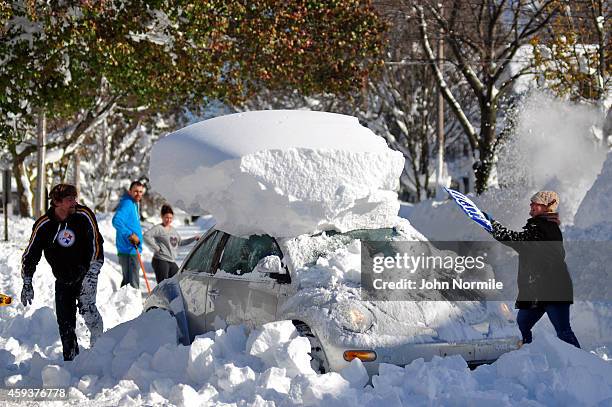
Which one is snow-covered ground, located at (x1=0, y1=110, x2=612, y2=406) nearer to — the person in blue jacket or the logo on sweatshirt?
the logo on sweatshirt

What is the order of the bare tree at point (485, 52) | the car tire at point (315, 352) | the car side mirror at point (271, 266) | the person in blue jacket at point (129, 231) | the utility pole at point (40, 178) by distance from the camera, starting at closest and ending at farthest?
the car tire at point (315, 352)
the car side mirror at point (271, 266)
the person in blue jacket at point (129, 231)
the bare tree at point (485, 52)
the utility pole at point (40, 178)

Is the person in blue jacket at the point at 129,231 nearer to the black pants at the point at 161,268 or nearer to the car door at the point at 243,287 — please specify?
the black pants at the point at 161,268

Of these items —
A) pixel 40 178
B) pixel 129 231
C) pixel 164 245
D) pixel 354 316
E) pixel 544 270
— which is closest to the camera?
pixel 354 316

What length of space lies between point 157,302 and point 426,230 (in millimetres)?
14872

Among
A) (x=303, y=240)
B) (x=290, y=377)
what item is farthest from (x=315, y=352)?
(x=303, y=240)

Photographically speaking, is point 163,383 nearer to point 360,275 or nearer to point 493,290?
point 360,275

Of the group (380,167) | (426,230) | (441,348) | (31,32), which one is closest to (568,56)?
(426,230)

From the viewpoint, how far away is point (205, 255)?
720 centimetres

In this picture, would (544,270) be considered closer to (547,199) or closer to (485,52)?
(547,199)

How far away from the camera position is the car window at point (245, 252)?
654 cm

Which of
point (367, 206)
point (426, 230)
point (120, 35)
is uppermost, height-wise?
point (120, 35)

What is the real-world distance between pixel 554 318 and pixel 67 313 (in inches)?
157

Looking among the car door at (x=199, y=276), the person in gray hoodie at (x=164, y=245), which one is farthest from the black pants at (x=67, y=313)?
the person in gray hoodie at (x=164, y=245)

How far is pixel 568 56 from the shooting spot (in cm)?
1870
